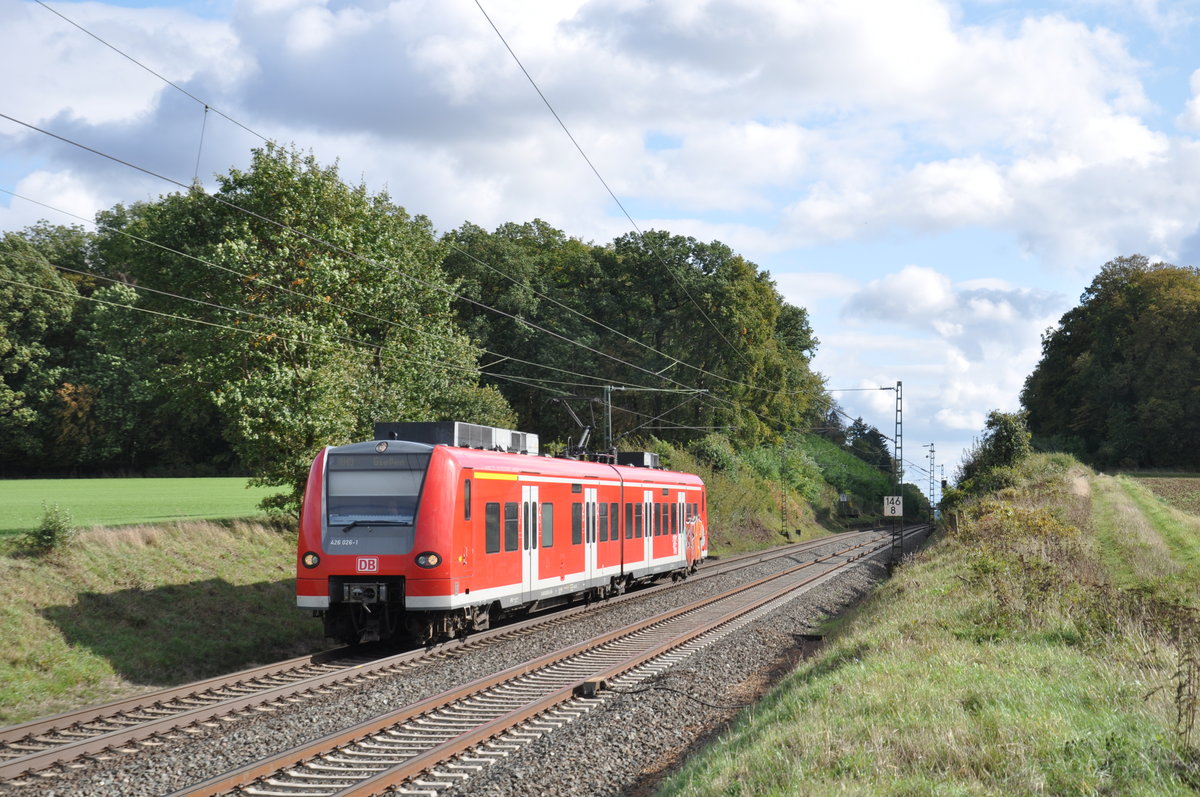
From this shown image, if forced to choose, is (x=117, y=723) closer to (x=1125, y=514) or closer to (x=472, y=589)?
(x=472, y=589)

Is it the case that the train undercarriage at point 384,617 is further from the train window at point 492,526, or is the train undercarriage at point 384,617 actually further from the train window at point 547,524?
the train window at point 547,524

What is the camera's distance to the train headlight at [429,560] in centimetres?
1445

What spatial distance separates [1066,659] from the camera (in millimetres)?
10109

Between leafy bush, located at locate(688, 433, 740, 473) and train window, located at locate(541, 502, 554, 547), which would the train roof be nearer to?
train window, located at locate(541, 502, 554, 547)

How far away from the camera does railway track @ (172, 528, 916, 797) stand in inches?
309

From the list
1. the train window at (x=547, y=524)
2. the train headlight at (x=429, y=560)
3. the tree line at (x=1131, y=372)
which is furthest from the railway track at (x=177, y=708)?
the tree line at (x=1131, y=372)

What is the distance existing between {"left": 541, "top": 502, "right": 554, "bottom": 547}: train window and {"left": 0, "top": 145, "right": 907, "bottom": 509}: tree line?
6.17m

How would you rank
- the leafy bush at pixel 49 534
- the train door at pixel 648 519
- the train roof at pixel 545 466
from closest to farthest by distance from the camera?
the train roof at pixel 545 466
the leafy bush at pixel 49 534
the train door at pixel 648 519

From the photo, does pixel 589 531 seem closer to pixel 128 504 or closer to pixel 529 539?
pixel 529 539

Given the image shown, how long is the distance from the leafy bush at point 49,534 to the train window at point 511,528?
6.86 meters

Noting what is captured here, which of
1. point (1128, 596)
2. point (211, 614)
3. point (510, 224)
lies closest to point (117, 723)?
point (211, 614)

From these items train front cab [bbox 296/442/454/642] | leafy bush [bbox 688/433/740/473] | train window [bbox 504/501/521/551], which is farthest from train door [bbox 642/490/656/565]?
leafy bush [bbox 688/433/740/473]

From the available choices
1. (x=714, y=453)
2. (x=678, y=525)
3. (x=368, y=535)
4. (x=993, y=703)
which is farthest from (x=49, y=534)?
(x=714, y=453)

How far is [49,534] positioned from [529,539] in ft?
24.6
